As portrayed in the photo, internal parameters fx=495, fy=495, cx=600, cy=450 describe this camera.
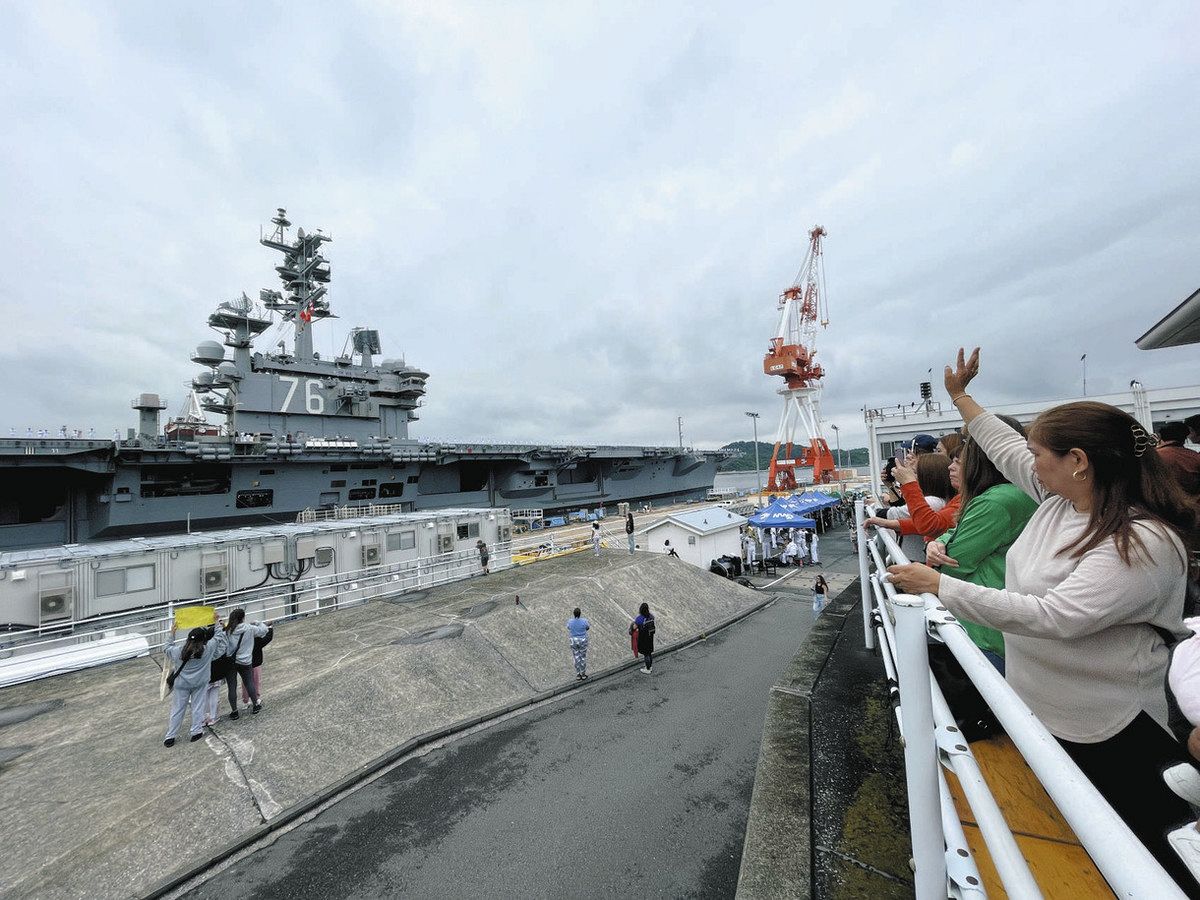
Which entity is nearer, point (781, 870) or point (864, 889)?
point (864, 889)

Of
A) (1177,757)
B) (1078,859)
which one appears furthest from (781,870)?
(1177,757)

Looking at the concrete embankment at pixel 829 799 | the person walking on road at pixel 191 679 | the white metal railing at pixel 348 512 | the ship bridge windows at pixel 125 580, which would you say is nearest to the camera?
the concrete embankment at pixel 829 799

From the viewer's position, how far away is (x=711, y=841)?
4.23 metres

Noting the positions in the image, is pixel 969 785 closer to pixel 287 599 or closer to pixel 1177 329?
pixel 1177 329

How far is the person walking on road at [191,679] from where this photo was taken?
5.70 m

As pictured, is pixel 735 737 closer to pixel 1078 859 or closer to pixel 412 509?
pixel 1078 859

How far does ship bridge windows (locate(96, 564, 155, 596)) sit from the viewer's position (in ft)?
34.0

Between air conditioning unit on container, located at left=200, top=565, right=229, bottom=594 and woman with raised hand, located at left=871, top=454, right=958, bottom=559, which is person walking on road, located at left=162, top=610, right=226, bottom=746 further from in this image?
woman with raised hand, located at left=871, top=454, right=958, bottom=559

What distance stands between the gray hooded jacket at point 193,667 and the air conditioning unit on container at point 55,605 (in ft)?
21.6

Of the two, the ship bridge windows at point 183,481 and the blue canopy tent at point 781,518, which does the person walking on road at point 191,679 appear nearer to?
the blue canopy tent at point 781,518

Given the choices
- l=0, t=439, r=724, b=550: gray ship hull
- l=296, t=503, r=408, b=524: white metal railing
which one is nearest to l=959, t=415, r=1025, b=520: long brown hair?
l=296, t=503, r=408, b=524: white metal railing

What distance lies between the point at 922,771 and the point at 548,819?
434 centimetres

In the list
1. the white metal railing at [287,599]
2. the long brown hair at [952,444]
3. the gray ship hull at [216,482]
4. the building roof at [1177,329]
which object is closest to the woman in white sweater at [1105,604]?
the long brown hair at [952,444]

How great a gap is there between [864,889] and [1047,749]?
2.13 metres
